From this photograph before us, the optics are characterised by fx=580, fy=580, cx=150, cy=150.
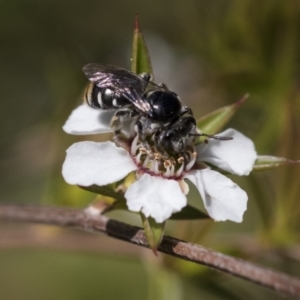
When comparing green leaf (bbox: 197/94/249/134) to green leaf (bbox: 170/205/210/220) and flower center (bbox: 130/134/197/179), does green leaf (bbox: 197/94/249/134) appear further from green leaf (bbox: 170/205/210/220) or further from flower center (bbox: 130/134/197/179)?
green leaf (bbox: 170/205/210/220)

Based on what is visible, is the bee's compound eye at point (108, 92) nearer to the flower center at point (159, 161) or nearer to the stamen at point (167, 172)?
the flower center at point (159, 161)

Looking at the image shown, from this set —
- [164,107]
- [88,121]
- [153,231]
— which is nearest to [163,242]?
[153,231]

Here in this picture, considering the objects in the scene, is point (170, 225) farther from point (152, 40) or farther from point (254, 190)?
point (152, 40)

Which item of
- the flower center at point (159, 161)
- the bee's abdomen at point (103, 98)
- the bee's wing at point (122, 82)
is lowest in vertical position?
the flower center at point (159, 161)

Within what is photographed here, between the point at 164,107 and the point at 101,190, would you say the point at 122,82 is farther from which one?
the point at 101,190

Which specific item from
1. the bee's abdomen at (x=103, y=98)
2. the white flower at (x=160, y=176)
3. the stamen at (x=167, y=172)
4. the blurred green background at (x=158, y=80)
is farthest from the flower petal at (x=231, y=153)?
the blurred green background at (x=158, y=80)

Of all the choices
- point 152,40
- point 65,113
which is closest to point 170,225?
point 65,113
